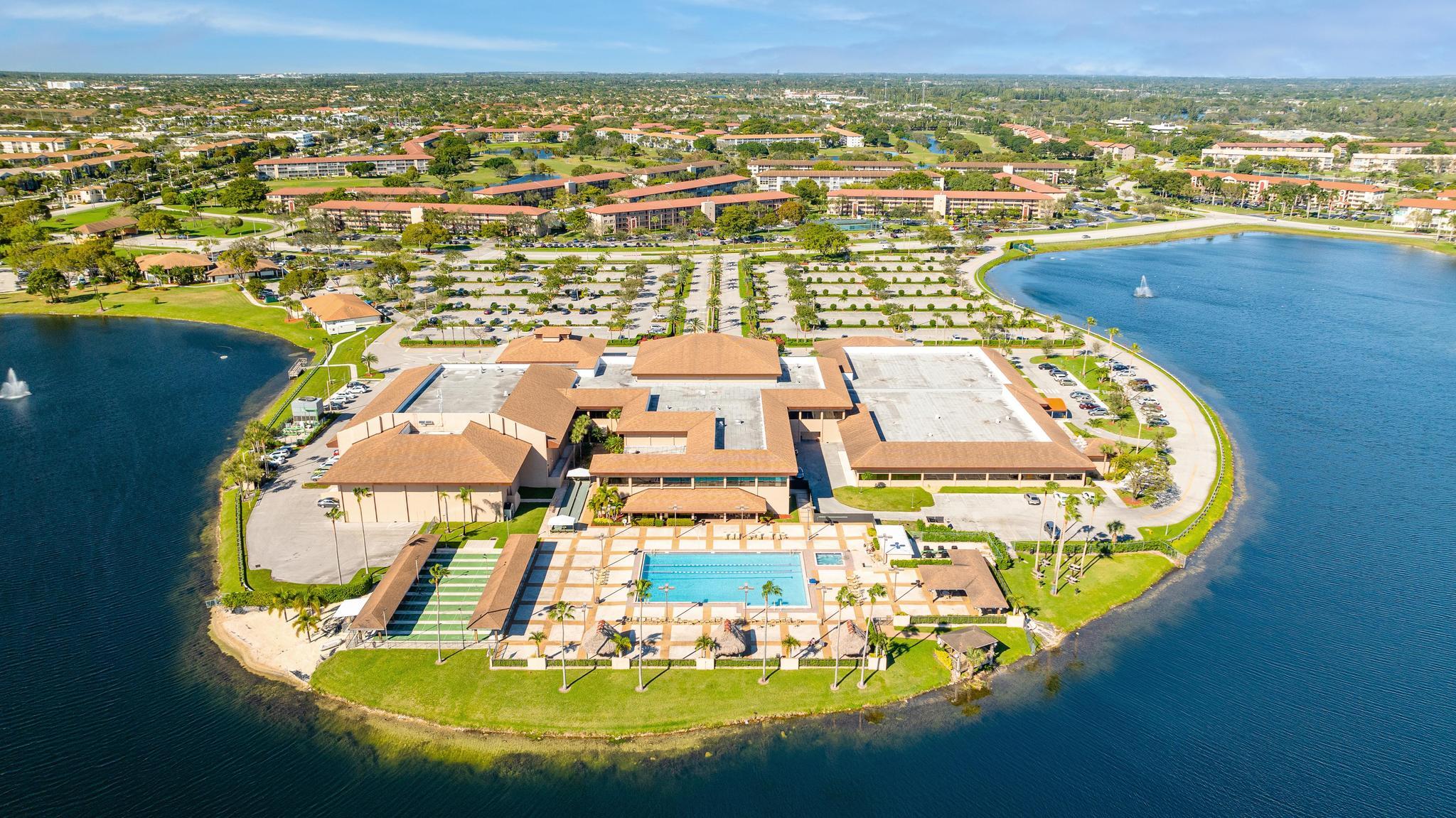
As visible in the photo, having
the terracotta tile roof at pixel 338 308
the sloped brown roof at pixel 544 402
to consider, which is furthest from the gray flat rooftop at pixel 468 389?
the terracotta tile roof at pixel 338 308

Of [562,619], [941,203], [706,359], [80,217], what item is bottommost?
[562,619]

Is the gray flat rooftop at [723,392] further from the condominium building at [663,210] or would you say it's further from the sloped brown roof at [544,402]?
the condominium building at [663,210]

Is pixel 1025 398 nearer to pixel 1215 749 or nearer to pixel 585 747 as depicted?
pixel 1215 749

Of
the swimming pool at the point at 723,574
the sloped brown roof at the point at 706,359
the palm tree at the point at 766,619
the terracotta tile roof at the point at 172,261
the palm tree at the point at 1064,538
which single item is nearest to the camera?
the palm tree at the point at 766,619

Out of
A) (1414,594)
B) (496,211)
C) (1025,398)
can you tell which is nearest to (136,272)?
(496,211)

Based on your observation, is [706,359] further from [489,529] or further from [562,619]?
[562,619]

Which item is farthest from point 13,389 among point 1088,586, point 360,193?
point 1088,586

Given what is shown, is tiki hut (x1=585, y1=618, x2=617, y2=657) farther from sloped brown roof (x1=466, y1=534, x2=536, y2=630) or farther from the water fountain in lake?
the water fountain in lake
